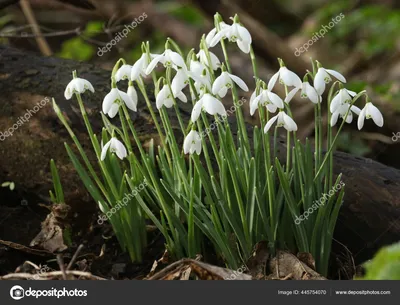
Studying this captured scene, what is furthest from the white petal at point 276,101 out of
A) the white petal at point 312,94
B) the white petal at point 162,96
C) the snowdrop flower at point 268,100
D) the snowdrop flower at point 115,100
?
the snowdrop flower at point 115,100

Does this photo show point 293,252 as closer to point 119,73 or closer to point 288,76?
point 288,76

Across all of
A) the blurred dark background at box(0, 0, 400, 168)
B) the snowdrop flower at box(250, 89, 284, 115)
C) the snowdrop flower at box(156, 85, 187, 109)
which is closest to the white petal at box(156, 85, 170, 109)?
the snowdrop flower at box(156, 85, 187, 109)

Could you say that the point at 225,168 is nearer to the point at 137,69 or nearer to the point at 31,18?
the point at 137,69

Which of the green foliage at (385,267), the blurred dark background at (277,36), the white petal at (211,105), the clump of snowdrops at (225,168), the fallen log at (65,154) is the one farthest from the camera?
the blurred dark background at (277,36)

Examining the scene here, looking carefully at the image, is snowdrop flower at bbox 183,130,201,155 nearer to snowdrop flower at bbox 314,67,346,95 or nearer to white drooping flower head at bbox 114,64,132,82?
white drooping flower head at bbox 114,64,132,82

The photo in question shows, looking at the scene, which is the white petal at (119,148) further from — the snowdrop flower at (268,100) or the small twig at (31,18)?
the small twig at (31,18)

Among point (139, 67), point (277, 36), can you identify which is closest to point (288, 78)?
point (139, 67)
